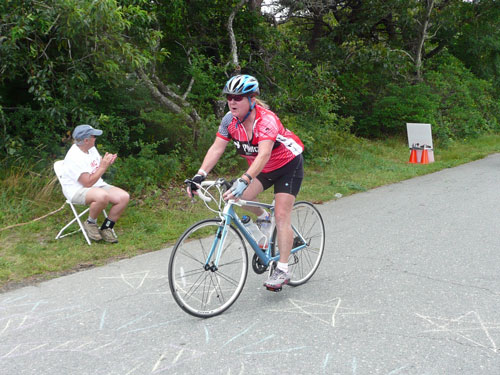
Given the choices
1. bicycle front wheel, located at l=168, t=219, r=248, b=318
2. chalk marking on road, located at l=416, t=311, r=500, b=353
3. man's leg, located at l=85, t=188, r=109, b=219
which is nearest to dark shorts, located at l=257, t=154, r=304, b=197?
bicycle front wheel, located at l=168, t=219, r=248, b=318

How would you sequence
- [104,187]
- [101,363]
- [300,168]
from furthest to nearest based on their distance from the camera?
[104,187]
[300,168]
[101,363]

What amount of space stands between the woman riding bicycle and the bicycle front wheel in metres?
0.31

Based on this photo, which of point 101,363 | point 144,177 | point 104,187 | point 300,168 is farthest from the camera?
point 144,177

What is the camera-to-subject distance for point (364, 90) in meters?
18.0

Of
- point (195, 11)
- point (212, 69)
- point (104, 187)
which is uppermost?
point (195, 11)

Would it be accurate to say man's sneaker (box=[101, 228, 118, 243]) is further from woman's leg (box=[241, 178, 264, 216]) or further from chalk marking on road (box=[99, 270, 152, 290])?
woman's leg (box=[241, 178, 264, 216])

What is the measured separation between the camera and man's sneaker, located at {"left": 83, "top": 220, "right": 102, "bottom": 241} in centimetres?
615

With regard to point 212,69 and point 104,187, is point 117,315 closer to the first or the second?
point 104,187

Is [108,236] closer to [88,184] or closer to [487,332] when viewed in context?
[88,184]

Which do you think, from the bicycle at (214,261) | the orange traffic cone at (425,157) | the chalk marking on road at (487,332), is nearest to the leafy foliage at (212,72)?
the orange traffic cone at (425,157)

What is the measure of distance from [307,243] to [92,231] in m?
2.73

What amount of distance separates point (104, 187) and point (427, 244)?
13.4 ft

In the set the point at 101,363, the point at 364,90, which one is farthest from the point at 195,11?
the point at 101,363

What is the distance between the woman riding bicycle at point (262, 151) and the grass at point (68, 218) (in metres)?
2.13
